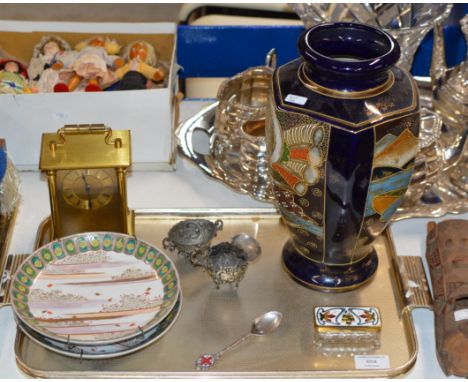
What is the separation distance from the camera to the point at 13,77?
165 cm

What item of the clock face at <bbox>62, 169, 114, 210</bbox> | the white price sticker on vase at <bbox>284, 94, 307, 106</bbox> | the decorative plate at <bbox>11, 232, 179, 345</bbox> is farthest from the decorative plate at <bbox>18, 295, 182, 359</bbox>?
the white price sticker on vase at <bbox>284, 94, 307, 106</bbox>

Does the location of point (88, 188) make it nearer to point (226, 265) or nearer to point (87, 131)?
point (87, 131)

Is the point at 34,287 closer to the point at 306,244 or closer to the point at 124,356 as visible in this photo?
the point at 124,356

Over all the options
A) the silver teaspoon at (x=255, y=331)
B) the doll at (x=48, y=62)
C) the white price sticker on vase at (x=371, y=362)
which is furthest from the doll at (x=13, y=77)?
the white price sticker on vase at (x=371, y=362)

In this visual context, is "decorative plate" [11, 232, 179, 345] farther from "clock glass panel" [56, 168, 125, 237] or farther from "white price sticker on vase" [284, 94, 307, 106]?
"white price sticker on vase" [284, 94, 307, 106]

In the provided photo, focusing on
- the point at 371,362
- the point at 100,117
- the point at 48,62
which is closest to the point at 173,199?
the point at 100,117

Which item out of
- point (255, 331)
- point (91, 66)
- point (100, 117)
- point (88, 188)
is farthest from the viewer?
point (91, 66)

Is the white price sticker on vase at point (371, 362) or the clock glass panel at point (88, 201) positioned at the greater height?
the clock glass panel at point (88, 201)

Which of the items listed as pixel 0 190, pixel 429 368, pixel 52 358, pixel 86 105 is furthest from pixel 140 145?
pixel 429 368

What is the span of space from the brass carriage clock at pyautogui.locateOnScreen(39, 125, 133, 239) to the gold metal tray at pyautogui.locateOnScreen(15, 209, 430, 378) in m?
0.08

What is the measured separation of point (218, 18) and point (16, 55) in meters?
0.66

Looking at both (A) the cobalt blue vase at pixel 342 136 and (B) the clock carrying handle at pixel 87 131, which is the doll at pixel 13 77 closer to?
(B) the clock carrying handle at pixel 87 131

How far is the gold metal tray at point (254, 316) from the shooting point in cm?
121

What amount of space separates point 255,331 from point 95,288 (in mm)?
265
